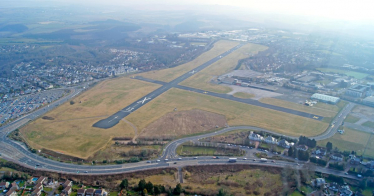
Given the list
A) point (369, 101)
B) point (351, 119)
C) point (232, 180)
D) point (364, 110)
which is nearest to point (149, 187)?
point (232, 180)

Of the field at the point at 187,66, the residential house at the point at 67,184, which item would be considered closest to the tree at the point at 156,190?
the residential house at the point at 67,184

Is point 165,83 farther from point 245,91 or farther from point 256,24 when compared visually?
point 256,24

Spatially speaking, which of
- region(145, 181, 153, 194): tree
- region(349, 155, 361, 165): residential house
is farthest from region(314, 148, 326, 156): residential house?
region(145, 181, 153, 194): tree

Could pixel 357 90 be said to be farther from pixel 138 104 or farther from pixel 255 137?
pixel 138 104

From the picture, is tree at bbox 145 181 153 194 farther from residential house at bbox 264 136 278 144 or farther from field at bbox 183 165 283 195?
residential house at bbox 264 136 278 144

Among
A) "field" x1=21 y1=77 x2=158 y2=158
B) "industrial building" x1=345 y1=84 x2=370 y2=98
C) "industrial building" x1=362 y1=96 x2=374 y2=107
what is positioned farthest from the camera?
"industrial building" x1=345 y1=84 x2=370 y2=98

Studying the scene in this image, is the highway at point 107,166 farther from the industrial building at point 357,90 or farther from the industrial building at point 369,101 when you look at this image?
the industrial building at point 357,90
